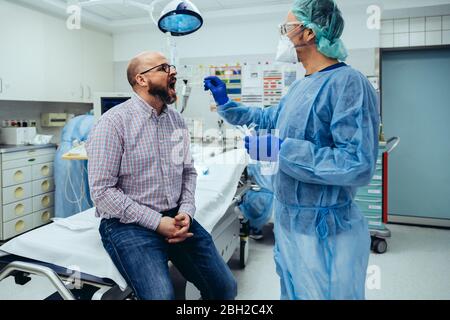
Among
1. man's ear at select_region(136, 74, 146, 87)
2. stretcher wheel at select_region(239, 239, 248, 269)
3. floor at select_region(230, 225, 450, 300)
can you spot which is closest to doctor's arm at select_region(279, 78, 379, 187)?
man's ear at select_region(136, 74, 146, 87)

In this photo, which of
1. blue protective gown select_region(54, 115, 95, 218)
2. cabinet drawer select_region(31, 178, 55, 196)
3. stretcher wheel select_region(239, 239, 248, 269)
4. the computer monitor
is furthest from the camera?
cabinet drawer select_region(31, 178, 55, 196)

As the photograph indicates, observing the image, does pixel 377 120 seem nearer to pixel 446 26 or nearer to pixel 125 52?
pixel 446 26

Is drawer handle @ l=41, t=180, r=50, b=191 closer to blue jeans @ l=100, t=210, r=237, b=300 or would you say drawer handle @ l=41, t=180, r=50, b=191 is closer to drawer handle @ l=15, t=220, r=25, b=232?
drawer handle @ l=15, t=220, r=25, b=232

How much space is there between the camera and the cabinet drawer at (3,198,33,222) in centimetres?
312

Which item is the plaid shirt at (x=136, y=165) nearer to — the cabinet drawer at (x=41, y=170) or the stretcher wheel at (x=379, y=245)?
the stretcher wheel at (x=379, y=245)

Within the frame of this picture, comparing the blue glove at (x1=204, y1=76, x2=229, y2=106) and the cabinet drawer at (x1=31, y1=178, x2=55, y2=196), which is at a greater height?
the blue glove at (x1=204, y1=76, x2=229, y2=106)

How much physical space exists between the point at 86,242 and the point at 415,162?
11.7 feet

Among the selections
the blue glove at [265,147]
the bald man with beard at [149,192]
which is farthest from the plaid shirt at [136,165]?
the blue glove at [265,147]

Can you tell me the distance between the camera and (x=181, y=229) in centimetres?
144

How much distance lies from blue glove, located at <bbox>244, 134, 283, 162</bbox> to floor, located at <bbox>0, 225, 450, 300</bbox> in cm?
132

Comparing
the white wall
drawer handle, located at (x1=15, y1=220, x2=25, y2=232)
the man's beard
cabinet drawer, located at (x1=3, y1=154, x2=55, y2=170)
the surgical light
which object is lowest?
drawer handle, located at (x1=15, y1=220, x2=25, y2=232)

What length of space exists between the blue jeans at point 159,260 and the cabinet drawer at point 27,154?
2.22 m

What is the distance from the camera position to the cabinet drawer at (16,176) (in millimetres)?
3094
